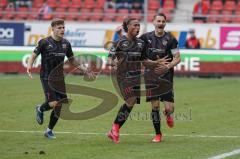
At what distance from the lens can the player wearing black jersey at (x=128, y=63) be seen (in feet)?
40.4

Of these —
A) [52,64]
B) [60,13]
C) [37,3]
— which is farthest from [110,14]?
[52,64]

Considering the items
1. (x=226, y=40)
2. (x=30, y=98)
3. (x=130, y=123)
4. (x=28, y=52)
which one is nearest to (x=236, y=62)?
(x=226, y=40)

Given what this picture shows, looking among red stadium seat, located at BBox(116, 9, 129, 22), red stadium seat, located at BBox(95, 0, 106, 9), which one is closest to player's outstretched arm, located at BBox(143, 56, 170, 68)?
red stadium seat, located at BBox(116, 9, 129, 22)

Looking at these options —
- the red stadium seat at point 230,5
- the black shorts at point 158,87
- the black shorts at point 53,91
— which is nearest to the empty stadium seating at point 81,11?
the red stadium seat at point 230,5

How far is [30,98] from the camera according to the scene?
20.9m

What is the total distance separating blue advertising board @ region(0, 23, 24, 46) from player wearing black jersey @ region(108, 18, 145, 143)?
20.7 metres

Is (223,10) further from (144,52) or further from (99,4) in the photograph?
(144,52)

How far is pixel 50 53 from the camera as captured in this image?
1302cm

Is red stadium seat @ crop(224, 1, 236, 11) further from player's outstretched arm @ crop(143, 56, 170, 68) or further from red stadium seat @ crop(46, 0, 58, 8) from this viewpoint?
player's outstretched arm @ crop(143, 56, 170, 68)

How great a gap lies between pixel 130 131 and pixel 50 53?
2.27 m

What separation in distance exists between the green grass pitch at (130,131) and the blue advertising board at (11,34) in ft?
33.6

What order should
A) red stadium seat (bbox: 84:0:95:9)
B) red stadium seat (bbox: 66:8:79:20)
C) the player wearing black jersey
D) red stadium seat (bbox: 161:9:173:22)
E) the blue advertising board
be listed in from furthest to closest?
red stadium seat (bbox: 84:0:95:9), red stadium seat (bbox: 66:8:79:20), red stadium seat (bbox: 161:9:173:22), the blue advertising board, the player wearing black jersey

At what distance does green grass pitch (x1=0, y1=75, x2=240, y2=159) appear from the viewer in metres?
11.2

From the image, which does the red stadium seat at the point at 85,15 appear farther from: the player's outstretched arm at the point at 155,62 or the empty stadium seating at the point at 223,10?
the player's outstretched arm at the point at 155,62
